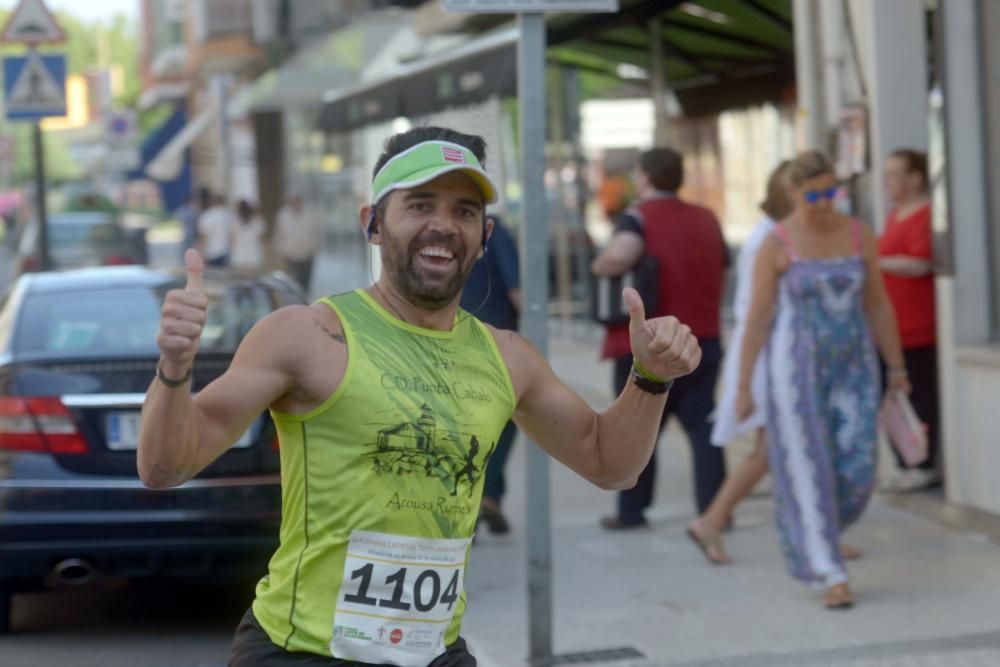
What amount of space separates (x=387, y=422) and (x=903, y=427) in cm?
443

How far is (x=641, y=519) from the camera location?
873cm

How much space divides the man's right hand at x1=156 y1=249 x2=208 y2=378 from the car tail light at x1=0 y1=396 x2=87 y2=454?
379 centimetres

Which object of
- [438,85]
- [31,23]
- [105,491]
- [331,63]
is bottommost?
[105,491]

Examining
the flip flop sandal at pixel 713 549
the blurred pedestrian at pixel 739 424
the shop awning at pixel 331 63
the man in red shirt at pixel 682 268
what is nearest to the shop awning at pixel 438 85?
the man in red shirt at pixel 682 268

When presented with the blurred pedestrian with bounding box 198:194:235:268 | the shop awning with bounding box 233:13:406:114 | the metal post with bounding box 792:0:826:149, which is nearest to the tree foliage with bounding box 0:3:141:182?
the shop awning with bounding box 233:13:406:114

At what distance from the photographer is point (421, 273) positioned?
127 inches

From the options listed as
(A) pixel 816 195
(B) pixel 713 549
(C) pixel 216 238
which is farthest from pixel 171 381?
(C) pixel 216 238

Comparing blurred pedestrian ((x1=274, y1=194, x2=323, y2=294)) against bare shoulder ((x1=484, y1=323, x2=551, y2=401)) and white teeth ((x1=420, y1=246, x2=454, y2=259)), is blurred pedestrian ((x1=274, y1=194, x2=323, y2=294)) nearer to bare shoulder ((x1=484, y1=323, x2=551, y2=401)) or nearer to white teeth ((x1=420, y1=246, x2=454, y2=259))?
bare shoulder ((x1=484, y1=323, x2=551, y2=401))

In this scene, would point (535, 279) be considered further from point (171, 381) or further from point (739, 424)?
point (171, 381)

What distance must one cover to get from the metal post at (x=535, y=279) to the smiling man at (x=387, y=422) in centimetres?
275

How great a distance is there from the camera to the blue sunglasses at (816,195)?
22.0ft

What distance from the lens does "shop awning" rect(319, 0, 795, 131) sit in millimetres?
12336

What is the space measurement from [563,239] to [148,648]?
467 inches

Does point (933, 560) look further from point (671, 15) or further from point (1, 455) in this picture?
point (671, 15)
